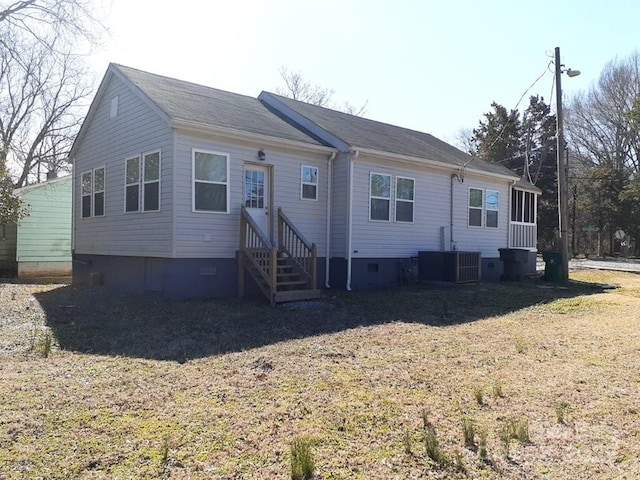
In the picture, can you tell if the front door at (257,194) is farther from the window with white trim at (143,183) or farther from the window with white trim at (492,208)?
the window with white trim at (492,208)

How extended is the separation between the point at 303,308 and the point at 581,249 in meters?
38.2

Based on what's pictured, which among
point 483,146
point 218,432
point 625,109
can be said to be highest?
point 625,109

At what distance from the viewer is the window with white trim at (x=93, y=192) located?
41.0ft

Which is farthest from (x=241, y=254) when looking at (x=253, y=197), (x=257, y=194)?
(x=257, y=194)

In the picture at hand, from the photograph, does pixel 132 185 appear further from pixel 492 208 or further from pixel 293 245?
pixel 492 208

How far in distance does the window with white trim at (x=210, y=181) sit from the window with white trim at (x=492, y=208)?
353 inches

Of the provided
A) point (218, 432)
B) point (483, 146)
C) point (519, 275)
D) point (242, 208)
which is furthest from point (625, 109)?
point (218, 432)

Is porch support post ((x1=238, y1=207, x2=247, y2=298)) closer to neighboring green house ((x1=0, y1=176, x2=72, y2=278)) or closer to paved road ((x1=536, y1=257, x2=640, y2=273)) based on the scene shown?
neighboring green house ((x1=0, y1=176, x2=72, y2=278))

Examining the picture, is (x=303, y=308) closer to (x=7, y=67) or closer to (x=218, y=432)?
(x=218, y=432)

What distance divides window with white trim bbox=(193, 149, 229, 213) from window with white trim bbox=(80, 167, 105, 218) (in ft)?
12.8

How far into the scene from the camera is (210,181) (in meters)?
9.95

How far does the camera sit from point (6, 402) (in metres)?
4.02

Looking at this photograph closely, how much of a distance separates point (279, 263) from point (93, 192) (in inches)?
226

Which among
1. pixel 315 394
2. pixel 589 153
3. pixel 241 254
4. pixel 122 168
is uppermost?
pixel 589 153
